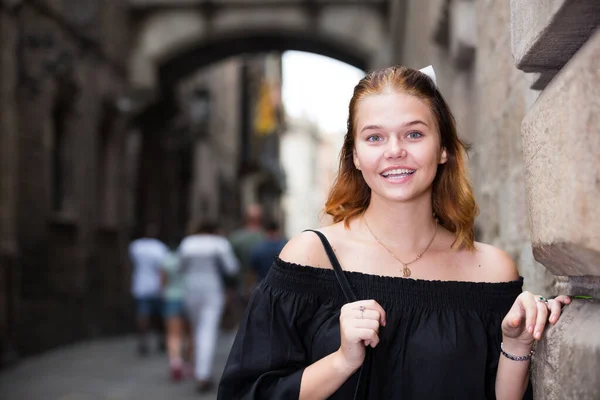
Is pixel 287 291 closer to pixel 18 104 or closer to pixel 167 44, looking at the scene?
pixel 18 104

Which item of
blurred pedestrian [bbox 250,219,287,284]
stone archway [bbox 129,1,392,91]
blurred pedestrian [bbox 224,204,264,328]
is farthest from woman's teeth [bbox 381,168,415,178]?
stone archway [bbox 129,1,392,91]

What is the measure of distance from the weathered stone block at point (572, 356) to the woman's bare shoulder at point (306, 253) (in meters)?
0.52

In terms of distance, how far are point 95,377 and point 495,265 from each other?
713 cm

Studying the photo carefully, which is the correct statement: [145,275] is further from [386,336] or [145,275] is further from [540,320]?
[540,320]

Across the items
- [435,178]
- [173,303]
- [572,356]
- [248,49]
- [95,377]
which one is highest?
[248,49]

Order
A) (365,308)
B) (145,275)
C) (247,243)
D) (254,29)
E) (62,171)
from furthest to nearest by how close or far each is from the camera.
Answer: (254,29) < (62,171) < (145,275) < (247,243) < (365,308)

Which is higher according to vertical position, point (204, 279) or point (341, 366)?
point (341, 366)

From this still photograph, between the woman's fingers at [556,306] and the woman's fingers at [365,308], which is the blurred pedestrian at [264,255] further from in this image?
the woman's fingers at [556,306]

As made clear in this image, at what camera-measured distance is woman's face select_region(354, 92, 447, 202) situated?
2.00 m

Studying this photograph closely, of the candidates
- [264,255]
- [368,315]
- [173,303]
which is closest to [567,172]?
[368,315]

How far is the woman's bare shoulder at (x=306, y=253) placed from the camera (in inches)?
79.2

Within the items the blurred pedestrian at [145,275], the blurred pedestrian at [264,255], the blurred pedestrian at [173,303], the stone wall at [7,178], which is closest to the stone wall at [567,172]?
the blurred pedestrian at [264,255]

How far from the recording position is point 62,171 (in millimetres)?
12344

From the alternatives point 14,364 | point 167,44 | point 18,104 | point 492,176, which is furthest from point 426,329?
point 167,44
